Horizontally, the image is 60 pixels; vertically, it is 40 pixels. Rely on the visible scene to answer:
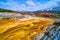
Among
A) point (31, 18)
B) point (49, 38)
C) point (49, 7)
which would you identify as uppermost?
point (49, 7)

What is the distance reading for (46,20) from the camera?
3947 mm

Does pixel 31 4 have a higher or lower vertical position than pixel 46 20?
higher

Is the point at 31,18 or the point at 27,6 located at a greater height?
the point at 27,6

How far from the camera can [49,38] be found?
3.64m

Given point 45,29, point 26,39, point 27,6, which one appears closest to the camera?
point 26,39

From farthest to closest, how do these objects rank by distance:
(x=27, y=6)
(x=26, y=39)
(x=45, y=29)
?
(x=27, y=6) → (x=45, y=29) → (x=26, y=39)

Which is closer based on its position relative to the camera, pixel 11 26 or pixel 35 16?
pixel 11 26

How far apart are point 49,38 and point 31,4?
44.2 inches

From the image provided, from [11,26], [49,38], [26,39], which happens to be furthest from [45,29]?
[11,26]

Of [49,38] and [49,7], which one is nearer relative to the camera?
[49,38]

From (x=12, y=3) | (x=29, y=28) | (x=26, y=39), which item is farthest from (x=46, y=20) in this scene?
(x=12, y=3)

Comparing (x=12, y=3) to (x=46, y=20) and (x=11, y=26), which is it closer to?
(x=11, y=26)

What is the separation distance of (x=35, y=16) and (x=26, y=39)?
737 mm

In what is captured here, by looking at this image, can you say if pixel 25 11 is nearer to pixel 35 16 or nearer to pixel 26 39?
pixel 35 16
